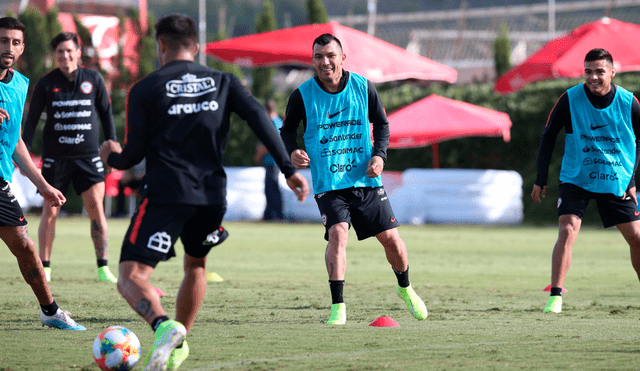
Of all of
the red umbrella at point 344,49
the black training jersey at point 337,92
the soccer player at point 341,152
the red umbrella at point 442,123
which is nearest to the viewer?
the soccer player at point 341,152

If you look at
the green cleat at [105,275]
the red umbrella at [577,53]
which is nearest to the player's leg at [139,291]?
the green cleat at [105,275]

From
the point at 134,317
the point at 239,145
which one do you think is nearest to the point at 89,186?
the point at 134,317

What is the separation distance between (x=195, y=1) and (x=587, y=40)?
307 ft

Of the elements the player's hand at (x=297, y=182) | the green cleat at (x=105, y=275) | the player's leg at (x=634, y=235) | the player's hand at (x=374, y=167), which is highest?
the player's hand at (x=297, y=182)

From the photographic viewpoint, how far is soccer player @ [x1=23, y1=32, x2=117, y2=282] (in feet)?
29.1

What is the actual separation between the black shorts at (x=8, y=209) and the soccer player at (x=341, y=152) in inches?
72.1

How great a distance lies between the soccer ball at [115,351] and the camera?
4504 millimetres

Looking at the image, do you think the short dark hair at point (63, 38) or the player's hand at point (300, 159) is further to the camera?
the short dark hair at point (63, 38)

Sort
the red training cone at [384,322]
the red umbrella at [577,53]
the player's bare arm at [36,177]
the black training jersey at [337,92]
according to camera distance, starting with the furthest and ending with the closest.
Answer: the red umbrella at [577,53] → the black training jersey at [337,92] → the red training cone at [384,322] → the player's bare arm at [36,177]

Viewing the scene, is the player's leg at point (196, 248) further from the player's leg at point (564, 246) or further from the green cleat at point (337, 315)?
the player's leg at point (564, 246)

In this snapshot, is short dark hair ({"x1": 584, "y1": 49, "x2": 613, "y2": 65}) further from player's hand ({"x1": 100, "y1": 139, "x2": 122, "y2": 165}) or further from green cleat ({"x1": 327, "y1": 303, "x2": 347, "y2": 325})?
player's hand ({"x1": 100, "y1": 139, "x2": 122, "y2": 165})

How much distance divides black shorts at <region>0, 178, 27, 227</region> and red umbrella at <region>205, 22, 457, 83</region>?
33.1 feet

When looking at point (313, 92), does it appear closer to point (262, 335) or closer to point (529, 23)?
point (262, 335)

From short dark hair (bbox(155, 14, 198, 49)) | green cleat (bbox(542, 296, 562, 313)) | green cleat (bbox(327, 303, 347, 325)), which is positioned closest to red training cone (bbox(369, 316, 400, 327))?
green cleat (bbox(327, 303, 347, 325))
